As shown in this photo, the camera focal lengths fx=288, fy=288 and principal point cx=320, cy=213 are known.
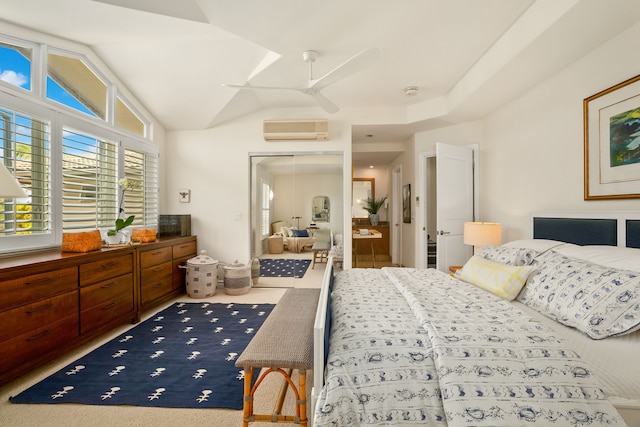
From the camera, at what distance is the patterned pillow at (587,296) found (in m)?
1.37

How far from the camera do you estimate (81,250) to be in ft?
8.38

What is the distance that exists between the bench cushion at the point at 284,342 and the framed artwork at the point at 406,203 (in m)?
3.71

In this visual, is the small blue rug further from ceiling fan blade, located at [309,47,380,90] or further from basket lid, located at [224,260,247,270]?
ceiling fan blade, located at [309,47,380,90]

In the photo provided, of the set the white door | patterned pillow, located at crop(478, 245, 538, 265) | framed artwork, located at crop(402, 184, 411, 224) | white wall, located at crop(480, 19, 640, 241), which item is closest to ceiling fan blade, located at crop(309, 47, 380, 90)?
white wall, located at crop(480, 19, 640, 241)

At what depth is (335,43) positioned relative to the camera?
2.63m

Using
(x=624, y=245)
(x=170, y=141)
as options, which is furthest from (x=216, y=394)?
(x=170, y=141)

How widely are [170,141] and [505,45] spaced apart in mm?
4448

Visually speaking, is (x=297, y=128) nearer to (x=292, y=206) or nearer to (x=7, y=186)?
(x=292, y=206)

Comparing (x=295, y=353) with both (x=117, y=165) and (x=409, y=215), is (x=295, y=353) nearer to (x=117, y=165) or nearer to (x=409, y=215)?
(x=117, y=165)

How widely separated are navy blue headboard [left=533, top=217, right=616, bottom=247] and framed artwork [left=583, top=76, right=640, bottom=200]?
0.22 m

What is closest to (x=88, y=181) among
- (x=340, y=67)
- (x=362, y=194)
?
(x=340, y=67)

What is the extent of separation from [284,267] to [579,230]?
3577 mm

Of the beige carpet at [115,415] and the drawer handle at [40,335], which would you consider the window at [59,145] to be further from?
the beige carpet at [115,415]

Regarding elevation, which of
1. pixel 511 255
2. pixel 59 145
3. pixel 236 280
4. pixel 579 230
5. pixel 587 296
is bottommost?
pixel 236 280
